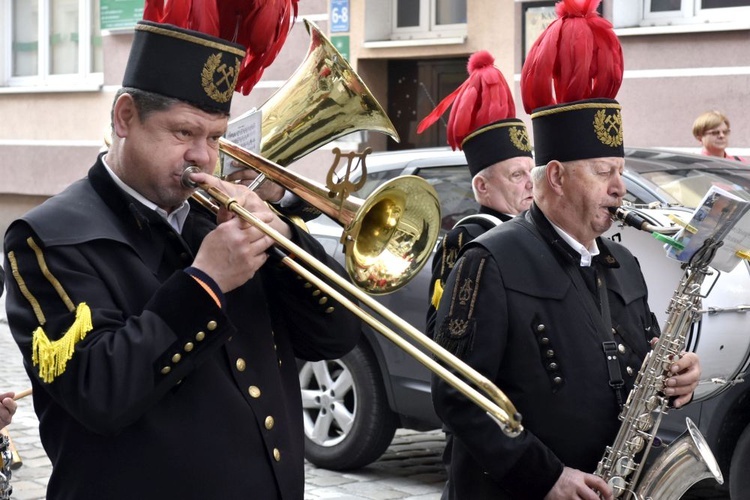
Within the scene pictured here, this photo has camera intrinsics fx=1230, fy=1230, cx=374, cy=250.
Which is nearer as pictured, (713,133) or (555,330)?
(555,330)

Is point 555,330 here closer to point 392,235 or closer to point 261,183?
point 392,235

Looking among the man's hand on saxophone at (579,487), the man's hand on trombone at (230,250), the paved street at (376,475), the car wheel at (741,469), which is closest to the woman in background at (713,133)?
the paved street at (376,475)

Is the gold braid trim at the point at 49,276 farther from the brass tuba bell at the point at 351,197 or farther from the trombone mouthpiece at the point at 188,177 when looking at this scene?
the brass tuba bell at the point at 351,197

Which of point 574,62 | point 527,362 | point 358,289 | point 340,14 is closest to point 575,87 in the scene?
point 574,62

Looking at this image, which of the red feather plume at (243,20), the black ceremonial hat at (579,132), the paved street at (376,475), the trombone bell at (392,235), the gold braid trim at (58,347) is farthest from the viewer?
the paved street at (376,475)

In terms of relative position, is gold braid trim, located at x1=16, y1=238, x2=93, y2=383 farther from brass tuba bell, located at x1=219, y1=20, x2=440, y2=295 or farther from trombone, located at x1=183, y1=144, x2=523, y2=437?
brass tuba bell, located at x1=219, y1=20, x2=440, y2=295

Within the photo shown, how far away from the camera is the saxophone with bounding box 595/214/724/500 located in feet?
11.0

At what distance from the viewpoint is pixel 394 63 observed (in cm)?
1385

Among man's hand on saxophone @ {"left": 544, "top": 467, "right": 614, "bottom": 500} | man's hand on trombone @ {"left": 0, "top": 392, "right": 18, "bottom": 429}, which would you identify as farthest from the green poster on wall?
man's hand on saxophone @ {"left": 544, "top": 467, "right": 614, "bottom": 500}

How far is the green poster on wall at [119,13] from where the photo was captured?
15898 mm

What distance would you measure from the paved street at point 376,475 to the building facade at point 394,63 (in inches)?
85.2

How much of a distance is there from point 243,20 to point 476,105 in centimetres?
257

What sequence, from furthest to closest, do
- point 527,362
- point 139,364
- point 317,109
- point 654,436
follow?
point 317,109, point 654,436, point 527,362, point 139,364

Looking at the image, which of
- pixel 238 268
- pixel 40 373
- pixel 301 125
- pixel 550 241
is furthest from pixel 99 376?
pixel 550 241
